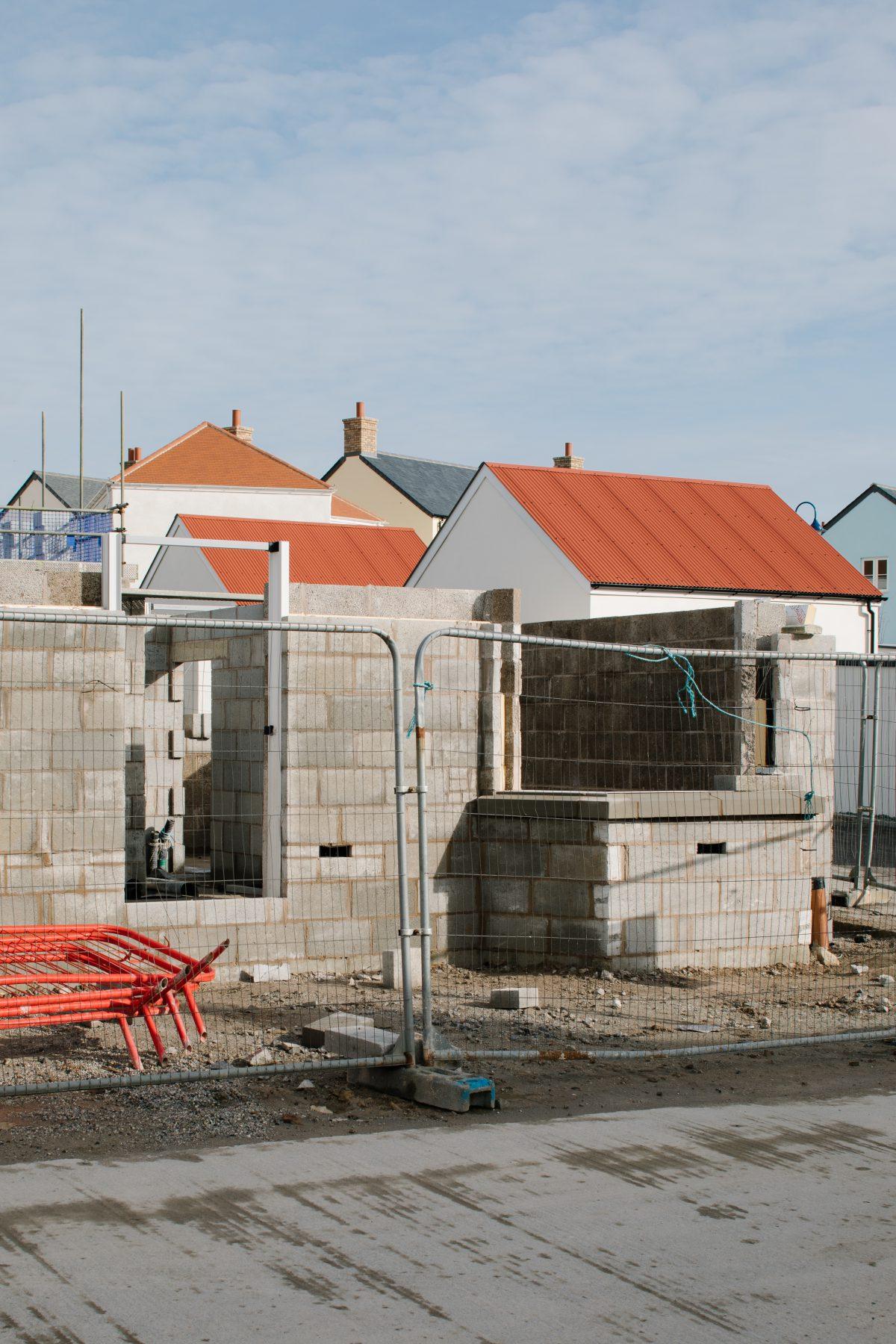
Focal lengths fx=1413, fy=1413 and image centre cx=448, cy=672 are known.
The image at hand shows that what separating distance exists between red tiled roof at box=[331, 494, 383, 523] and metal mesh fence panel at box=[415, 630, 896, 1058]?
3481 centimetres

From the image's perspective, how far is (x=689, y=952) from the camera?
35.2ft

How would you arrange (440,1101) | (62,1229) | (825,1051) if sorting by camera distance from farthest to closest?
(825,1051), (440,1101), (62,1229)

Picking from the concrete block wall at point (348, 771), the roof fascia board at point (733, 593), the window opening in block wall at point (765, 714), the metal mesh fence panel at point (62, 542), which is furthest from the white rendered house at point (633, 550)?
the concrete block wall at point (348, 771)

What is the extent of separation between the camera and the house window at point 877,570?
4819 cm

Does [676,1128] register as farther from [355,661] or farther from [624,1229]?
[355,661]

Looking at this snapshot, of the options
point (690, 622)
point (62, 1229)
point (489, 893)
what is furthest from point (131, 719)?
point (62, 1229)

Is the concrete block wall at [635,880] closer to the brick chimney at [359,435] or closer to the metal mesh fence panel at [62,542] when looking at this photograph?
the metal mesh fence panel at [62,542]

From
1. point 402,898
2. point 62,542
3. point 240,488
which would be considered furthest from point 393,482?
point 402,898

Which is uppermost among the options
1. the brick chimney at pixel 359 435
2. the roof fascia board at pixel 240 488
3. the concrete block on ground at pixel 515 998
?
the brick chimney at pixel 359 435

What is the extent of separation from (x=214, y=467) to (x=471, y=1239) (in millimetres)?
44035

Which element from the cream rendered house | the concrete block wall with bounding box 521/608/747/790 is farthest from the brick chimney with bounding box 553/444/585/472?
the concrete block wall with bounding box 521/608/747/790

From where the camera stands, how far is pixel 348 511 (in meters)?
47.9

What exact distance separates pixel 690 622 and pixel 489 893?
3.18m

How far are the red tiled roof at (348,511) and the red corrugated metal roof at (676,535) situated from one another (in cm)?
1858
